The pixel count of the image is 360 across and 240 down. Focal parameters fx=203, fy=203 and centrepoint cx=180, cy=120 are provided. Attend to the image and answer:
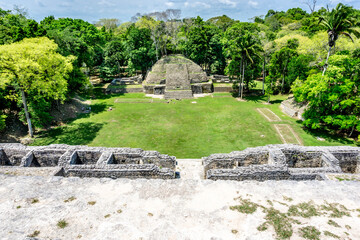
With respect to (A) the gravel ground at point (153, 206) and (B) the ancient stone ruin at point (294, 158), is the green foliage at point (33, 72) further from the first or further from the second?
(B) the ancient stone ruin at point (294, 158)

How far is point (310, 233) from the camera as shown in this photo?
8.26m

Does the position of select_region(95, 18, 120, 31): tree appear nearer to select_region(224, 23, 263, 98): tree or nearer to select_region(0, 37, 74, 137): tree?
select_region(224, 23, 263, 98): tree

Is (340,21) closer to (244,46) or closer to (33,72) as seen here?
(244,46)

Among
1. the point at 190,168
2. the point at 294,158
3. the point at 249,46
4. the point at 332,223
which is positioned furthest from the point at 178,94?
the point at 332,223

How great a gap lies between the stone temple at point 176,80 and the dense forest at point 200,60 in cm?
410

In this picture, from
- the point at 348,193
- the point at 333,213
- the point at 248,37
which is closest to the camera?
the point at 333,213

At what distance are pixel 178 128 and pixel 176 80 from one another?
17.4 m

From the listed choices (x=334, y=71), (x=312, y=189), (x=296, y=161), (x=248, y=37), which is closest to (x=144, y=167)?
(x=312, y=189)

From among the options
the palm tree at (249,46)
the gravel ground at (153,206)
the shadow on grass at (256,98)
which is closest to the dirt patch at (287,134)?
the gravel ground at (153,206)

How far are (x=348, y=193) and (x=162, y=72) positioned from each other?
36.2 meters

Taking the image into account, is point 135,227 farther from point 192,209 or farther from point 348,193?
point 348,193

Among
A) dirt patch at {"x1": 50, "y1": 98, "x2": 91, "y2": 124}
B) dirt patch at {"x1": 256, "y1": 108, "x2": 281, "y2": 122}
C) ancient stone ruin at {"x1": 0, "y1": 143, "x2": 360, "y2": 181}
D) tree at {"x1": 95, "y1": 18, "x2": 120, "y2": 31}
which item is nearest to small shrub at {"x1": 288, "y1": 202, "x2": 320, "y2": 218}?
ancient stone ruin at {"x1": 0, "y1": 143, "x2": 360, "y2": 181}

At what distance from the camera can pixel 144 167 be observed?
1309 cm

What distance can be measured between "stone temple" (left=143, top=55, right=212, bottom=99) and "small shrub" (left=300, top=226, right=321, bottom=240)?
28.8 metres
